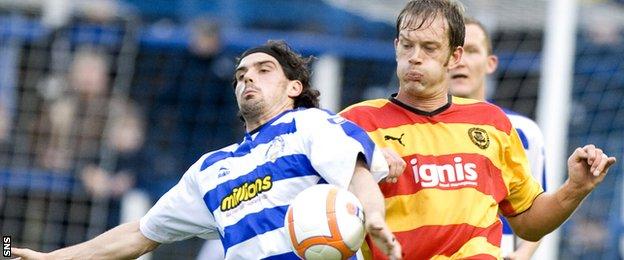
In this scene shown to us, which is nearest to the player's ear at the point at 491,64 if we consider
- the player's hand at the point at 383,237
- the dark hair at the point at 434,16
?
the dark hair at the point at 434,16

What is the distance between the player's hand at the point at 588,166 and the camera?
6.69m

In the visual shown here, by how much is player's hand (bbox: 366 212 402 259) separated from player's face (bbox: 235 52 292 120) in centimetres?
134

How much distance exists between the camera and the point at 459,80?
28.1 feet

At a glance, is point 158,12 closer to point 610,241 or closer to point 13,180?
point 13,180

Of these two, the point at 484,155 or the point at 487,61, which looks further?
the point at 487,61

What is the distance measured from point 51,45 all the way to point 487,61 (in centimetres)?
612

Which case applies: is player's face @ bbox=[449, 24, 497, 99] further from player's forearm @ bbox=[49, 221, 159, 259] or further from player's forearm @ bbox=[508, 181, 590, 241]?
player's forearm @ bbox=[49, 221, 159, 259]

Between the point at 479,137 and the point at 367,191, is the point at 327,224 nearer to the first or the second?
the point at 367,191

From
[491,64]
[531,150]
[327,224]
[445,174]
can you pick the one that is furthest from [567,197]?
[491,64]

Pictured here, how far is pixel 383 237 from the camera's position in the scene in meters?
6.06

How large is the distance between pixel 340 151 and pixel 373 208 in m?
0.43

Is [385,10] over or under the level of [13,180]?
over

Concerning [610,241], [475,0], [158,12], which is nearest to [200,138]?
[158,12]

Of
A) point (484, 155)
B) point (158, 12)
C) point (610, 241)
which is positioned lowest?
point (610, 241)
